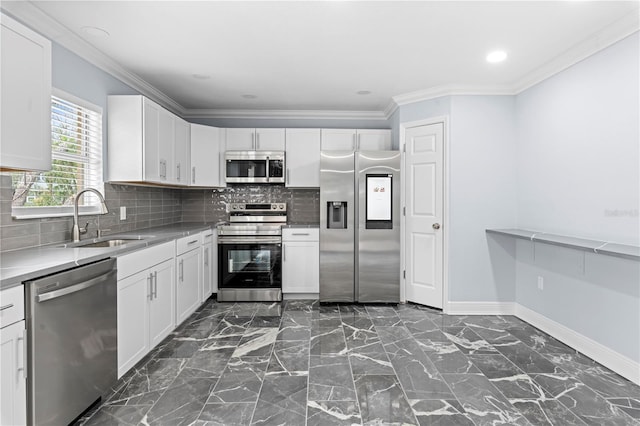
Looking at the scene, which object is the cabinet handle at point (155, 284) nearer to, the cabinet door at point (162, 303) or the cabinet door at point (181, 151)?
the cabinet door at point (162, 303)

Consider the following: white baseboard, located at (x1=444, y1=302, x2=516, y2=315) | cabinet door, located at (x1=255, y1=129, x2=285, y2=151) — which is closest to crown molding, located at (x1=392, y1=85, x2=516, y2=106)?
cabinet door, located at (x1=255, y1=129, x2=285, y2=151)

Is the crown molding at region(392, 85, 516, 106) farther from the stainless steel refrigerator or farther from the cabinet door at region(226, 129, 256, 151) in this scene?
the cabinet door at region(226, 129, 256, 151)

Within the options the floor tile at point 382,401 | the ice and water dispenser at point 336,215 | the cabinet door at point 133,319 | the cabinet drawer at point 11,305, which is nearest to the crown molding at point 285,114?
the ice and water dispenser at point 336,215

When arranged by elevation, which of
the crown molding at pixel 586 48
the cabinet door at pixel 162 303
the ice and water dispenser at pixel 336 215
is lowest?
the cabinet door at pixel 162 303

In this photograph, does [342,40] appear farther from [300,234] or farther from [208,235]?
[208,235]

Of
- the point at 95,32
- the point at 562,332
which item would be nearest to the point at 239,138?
the point at 95,32

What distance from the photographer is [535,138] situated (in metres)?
3.43

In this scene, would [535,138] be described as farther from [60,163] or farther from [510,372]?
[60,163]

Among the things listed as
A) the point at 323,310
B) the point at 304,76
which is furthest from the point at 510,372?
the point at 304,76

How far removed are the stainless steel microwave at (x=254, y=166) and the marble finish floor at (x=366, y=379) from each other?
186 cm

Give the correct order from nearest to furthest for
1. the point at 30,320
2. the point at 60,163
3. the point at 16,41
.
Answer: the point at 30,320, the point at 16,41, the point at 60,163

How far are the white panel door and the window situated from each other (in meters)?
3.22

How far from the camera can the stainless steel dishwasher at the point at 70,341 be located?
158 centimetres

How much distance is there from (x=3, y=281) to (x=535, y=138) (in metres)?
4.09
